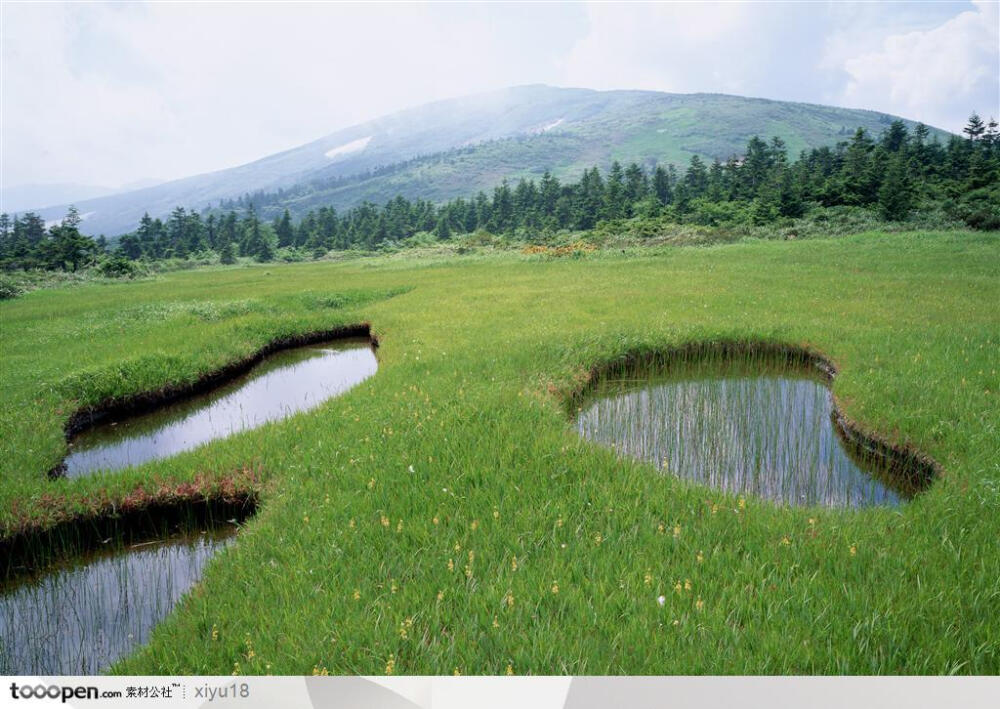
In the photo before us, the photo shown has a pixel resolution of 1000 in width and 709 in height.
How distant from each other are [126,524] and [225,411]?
454 cm

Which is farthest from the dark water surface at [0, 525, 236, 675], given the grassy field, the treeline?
the treeline

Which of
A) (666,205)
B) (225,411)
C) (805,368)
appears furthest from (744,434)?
(666,205)

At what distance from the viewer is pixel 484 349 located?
10.8 metres

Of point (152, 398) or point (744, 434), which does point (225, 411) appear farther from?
point (744, 434)

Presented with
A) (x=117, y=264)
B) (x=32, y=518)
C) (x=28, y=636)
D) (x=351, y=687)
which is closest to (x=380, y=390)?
(x=32, y=518)

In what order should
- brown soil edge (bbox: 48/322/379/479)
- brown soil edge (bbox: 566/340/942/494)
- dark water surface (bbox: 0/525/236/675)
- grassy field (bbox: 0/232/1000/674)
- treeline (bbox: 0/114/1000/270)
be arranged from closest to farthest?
grassy field (bbox: 0/232/1000/674) < dark water surface (bbox: 0/525/236/675) < brown soil edge (bbox: 566/340/942/494) < brown soil edge (bbox: 48/322/379/479) < treeline (bbox: 0/114/1000/270)

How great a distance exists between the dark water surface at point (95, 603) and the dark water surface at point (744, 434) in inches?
188

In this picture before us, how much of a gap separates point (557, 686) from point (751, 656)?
110cm

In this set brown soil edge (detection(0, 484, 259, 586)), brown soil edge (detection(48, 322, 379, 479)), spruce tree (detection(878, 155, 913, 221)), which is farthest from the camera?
spruce tree (detection(878, 155, 913, 221))

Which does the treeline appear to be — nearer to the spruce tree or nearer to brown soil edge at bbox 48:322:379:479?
the spruce tree

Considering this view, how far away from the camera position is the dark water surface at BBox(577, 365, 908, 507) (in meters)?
6.26

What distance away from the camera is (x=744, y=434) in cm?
753

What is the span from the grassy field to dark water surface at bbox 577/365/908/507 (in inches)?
23.7

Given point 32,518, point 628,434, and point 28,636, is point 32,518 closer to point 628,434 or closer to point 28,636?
point 28,636
